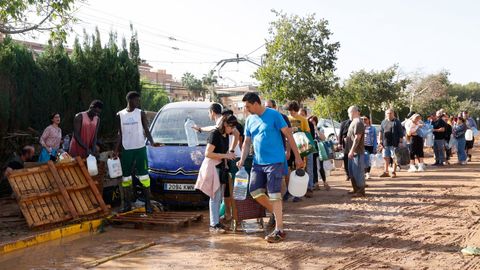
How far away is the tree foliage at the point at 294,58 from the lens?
20.4 meters

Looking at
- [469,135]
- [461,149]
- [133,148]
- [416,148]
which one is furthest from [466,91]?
[133,148]

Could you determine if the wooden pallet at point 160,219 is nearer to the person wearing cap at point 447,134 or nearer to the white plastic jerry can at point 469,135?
the person wearing cap at point 447,134

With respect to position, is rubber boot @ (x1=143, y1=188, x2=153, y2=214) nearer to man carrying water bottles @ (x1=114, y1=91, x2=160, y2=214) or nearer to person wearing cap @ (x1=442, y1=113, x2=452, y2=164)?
man carrying water bottles @ (x1=114, y1=91, x2=160, y2=214)

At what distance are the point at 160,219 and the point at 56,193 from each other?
169cm

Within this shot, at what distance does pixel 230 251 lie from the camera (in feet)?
20.7

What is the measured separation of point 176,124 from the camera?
10461 mm

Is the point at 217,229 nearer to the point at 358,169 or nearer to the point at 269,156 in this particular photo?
the point at 269,156

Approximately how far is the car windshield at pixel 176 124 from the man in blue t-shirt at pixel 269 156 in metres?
3.22

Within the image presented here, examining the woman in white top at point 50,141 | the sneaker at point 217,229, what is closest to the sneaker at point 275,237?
the sneaker at point 217,229

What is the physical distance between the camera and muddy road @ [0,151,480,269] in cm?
574

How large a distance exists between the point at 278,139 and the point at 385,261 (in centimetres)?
202

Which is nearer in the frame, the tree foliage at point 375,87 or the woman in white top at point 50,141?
the woman in white top at point 50,141

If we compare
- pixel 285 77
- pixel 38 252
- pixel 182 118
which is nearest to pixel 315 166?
pixel 182 118

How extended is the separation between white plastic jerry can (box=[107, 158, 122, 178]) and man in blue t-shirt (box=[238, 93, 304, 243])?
8.96ft
